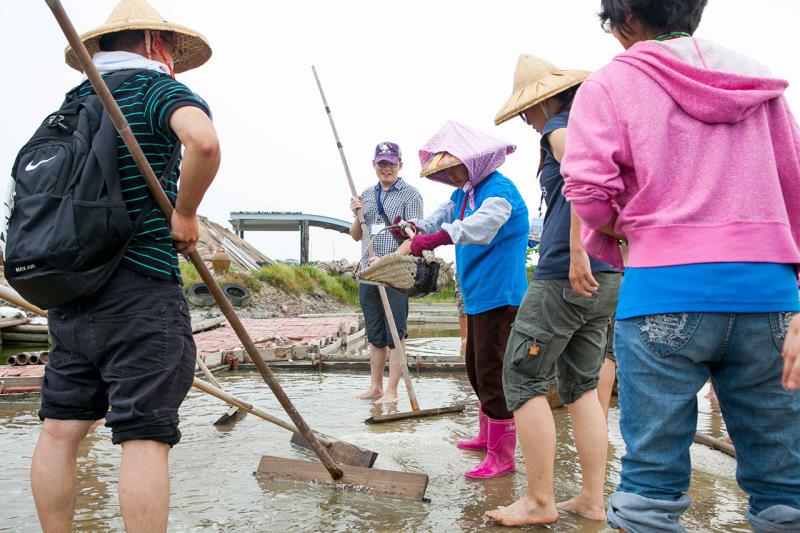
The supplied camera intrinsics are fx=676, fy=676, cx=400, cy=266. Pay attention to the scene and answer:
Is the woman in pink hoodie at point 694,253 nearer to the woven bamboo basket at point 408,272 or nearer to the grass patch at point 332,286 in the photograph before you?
the woven bamboo basket at point 408,272

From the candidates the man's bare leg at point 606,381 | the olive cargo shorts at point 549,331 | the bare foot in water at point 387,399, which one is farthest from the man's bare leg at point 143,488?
the bare foot in water at point 387,399

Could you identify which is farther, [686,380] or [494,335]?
[494,335]

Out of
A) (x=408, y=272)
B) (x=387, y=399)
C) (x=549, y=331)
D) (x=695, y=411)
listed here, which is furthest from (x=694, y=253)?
(x=387, y=399)

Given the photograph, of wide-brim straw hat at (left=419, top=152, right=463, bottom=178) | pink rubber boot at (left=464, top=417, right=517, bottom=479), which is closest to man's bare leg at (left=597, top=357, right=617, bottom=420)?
pink rubber boot at (left=464, top=417, right=517, bottom=479)

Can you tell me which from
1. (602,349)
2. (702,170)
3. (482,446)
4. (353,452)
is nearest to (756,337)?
(702,170)

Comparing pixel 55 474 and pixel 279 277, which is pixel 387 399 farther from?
pixel 279 277

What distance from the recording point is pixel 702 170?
59.9 inches

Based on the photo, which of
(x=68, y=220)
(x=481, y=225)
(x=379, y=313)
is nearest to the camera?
(x=68, y=220)

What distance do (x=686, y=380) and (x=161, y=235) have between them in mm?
1500

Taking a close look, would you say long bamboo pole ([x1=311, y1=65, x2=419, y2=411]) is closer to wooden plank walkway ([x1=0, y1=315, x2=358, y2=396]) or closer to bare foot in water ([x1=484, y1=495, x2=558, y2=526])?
wooden plank walkway ([x1=0, y1=315, x2=358, y2=396])

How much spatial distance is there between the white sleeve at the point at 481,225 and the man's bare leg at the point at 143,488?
161 cm

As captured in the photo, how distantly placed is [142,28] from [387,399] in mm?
3574

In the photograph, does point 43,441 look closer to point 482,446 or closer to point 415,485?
point 415,485

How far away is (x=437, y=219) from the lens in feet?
12.8
